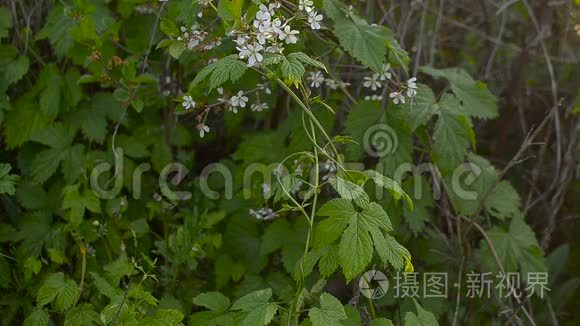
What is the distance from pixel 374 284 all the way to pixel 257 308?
0.85m

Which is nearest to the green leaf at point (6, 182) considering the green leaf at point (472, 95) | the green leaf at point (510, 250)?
the green leaf at point (472, 95)

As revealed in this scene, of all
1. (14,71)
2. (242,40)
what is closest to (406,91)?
(242,40)

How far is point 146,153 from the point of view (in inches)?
96.9

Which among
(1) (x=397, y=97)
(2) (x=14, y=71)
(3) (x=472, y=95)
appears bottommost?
(2) (x=14, y=71)

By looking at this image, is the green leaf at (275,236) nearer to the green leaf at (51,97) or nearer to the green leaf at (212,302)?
the green leaf at (212,302)

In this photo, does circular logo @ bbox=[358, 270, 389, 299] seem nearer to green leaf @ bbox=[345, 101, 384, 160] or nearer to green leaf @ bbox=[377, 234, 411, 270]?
green leaf @ bbox=[377, 234, 411, 270]

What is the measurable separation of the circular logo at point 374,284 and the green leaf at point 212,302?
0.36 m

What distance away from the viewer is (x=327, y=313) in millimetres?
1639

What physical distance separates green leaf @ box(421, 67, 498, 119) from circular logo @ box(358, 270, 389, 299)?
1.92 feet

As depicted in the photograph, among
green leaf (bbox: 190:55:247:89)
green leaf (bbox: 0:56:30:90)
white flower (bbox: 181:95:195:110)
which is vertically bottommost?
green leaf (bbox: 0:56:30:90)

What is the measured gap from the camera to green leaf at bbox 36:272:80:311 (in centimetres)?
191

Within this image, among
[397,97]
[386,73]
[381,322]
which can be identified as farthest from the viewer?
[386,73]

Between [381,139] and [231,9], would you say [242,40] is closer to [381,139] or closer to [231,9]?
[231,9]

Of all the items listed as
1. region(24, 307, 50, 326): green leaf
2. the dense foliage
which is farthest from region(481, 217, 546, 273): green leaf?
region(24, 307, 50, 326): green leaf
